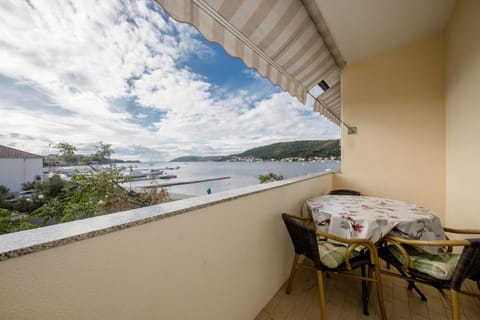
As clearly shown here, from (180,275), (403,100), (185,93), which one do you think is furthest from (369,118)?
(180,275)

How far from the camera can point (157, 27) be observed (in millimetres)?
1761

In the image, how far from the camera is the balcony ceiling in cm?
200

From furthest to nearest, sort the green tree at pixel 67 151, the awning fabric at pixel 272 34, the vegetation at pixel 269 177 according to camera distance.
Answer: the vegetation at pixel 269 177
the awning fabric at pixel 272 34
the green tree at pixel 67 151

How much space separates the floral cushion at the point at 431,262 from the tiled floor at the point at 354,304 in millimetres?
459

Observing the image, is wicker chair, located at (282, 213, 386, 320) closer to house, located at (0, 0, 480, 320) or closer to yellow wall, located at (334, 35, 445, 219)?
house, located at (0, 0, 480, 320)

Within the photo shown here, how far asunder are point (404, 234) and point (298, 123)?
2.74 metres

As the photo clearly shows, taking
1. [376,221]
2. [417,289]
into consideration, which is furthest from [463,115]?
[417,289]

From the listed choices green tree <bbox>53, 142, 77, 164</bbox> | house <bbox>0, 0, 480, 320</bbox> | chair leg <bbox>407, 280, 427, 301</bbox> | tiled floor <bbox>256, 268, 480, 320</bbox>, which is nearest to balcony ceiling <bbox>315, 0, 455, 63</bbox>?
house <bbox>0, 0, 480, 320</bbox>

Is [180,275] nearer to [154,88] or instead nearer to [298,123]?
[154,88]

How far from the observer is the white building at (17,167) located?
2.43 feet

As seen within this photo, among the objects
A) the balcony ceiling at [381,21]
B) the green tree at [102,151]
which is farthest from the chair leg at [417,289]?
the balcony ceiling at [381,21]

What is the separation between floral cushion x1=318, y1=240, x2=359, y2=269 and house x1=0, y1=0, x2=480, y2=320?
380 millimetres

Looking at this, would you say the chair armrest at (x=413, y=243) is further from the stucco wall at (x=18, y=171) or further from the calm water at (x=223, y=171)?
the stucco wall at (x=18, y=171)

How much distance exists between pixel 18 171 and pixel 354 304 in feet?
7.78
